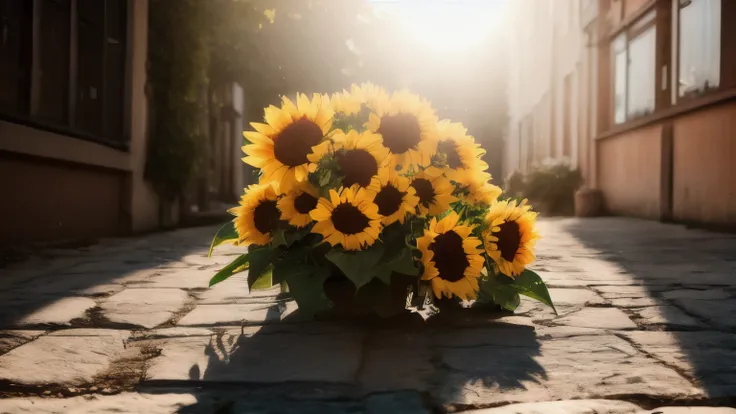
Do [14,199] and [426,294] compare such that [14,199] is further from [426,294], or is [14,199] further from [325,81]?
[325,81]

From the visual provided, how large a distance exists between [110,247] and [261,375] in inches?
169

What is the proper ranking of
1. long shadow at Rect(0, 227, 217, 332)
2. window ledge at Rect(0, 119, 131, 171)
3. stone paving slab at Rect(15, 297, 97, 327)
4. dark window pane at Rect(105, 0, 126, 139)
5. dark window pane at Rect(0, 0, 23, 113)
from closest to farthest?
stone paving slab at Rect(15, 297, 97, 327), long shadow at Rect(0, 227, 217, 332), window ledge at Rect(0, 119, 131, 171), dark window pane at Rect(0, 0, 23, 113), dark window pane at Rect(105, 0, 126, 139)

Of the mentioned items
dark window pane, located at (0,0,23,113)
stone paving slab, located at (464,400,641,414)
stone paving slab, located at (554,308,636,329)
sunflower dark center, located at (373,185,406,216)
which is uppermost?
dark window pane, located at (0,0,23,113)

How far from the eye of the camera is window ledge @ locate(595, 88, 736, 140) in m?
6.63

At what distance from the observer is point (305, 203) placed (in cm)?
226

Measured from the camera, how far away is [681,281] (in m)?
3.50

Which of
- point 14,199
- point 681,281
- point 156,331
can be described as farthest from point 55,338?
point 14,199

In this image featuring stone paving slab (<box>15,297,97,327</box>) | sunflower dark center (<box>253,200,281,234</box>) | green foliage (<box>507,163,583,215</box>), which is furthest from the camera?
green foliage (<box>507,163,583,215</box>)

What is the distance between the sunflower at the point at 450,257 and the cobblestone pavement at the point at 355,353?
0.53 ft

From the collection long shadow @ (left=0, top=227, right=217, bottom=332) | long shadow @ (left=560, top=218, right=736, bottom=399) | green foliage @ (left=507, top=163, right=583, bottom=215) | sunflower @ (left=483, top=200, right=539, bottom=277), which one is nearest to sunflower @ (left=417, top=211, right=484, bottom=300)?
sunflower @ (left=483, top=200, right=539, bottom=277)

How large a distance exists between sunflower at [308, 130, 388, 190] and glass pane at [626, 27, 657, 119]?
7.34m

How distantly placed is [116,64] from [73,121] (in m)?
1.37

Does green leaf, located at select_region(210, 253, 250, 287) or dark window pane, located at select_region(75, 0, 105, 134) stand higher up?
dark window pane, located at select_region(75, 0, 105, 134)

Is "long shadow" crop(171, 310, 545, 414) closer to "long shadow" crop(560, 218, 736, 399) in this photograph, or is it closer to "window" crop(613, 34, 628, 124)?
"long shadow" crop(560, 218, 736, 399)
